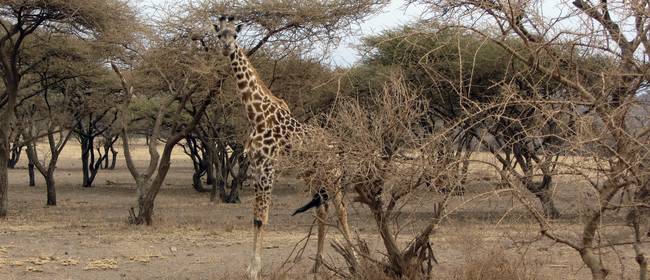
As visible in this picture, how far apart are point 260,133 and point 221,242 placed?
289cm

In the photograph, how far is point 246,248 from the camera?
1023 cm

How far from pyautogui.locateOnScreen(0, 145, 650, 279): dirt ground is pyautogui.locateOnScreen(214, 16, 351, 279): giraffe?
0.33m

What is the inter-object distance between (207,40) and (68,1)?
245 centimetres

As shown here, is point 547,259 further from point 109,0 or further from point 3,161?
point 3,161

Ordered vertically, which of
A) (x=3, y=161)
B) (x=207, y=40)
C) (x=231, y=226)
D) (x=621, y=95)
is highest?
(x=207, y=40)

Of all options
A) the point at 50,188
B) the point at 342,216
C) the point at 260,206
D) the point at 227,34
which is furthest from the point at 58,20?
the point at 342,216

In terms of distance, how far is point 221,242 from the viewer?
10828mm

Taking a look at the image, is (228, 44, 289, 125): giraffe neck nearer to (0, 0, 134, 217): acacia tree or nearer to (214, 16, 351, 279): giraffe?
(214, 16, 351, 279): giraffe

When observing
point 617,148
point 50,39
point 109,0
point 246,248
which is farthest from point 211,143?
point 617,148

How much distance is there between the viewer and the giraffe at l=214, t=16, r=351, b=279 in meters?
7.94

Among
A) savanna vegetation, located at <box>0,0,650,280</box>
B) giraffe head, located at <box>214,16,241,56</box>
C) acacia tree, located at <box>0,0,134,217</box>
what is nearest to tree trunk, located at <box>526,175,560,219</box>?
savanna vegetation, located at <box>0,0,650,280</box>

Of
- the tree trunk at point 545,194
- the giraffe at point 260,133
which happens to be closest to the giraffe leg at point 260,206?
the giraffe at point 260,133

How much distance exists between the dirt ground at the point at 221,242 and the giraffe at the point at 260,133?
0.33 m

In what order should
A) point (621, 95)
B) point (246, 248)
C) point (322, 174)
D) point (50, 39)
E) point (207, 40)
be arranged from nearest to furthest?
point (621, 95)
point (322, 174)
point (246, 248)
point (207, 40)
point (50, 39)
